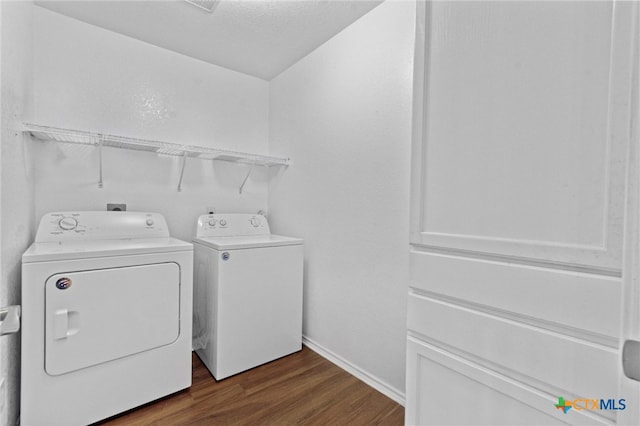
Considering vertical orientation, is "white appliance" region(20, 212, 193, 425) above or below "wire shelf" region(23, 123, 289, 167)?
below

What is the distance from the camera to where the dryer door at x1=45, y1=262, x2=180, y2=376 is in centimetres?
137

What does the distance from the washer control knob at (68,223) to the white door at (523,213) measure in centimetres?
202

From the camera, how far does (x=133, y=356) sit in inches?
61.9

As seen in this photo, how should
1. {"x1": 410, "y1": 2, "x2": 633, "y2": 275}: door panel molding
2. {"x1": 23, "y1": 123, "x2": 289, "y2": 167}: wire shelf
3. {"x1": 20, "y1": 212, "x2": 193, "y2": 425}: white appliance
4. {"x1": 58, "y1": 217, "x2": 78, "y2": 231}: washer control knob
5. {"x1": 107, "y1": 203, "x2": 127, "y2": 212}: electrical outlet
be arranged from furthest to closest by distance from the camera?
{"x1": 107, "y1": 203, "x2": 127, "y2": 212}: electrical outlet → {"x1": 58, "y1": 217, "x2": 78, "y2": 231}: washer control knob → {"x1": 23, "y1": 123, "x2": 289, "y2": 167}: wire shelf → {"x1": 20, "y1": 212, "x2": 193, "y2": 425}: white appliance → {"x1": 410, "y1": 2, "x2": 633, "y2": 275}: door panel molding

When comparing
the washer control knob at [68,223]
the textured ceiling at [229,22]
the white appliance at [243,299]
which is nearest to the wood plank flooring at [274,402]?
the white appliance at [243,299]

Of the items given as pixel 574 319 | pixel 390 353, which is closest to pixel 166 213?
pixel 390 353

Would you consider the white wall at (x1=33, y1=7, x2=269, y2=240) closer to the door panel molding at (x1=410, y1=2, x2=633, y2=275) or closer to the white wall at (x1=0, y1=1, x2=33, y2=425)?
the white wall at (x1=0, y1=1, x2=33, y2=425)

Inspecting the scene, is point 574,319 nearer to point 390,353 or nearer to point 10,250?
point 390,353

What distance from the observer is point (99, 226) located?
186 centimetres

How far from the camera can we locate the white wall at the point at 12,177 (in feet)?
3.92

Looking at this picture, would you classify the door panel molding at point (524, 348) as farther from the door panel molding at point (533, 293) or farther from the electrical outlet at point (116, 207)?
the electrical outlet at point (116, 207)

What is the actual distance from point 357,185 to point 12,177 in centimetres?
178

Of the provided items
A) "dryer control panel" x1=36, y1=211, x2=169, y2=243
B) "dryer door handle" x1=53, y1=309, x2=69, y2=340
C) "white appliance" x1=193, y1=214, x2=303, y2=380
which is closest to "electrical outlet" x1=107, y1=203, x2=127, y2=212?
"dryer control panel" x1=36, y1=211, x2=169, y2=243

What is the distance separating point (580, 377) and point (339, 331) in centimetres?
164
